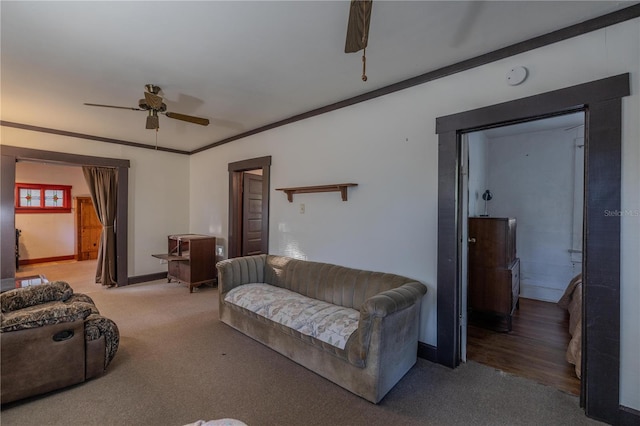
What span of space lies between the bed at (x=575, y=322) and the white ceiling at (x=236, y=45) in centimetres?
243

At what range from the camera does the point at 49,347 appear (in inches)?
83.1

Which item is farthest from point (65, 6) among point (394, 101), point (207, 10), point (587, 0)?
point (587, 0)

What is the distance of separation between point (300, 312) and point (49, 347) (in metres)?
1.86

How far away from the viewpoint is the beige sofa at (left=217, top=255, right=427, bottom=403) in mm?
2066

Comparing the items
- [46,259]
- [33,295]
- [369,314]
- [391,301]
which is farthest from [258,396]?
[46,259]

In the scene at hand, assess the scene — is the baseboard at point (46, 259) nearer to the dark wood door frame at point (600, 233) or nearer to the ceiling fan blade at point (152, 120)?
the ceiling fan blade at point (152, 120)

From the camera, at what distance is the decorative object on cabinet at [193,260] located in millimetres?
4828

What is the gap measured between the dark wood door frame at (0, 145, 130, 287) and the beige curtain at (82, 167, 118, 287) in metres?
0.11

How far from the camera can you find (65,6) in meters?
1.82

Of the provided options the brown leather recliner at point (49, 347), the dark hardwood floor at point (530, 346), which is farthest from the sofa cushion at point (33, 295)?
the dark hardwood floor at point (530, 346)

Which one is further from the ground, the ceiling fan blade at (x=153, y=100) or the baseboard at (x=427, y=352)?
the ceiling fan blade at (x=153, y=100)

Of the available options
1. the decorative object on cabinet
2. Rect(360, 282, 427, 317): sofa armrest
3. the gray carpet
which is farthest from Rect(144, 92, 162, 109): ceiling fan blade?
Rect(360, 282, 427, 317): sofa armrest

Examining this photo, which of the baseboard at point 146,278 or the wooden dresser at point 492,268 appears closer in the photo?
the wooden dresser at point 492,268

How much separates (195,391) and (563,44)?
12.1 ft
